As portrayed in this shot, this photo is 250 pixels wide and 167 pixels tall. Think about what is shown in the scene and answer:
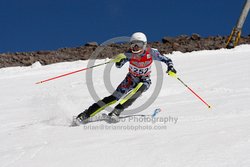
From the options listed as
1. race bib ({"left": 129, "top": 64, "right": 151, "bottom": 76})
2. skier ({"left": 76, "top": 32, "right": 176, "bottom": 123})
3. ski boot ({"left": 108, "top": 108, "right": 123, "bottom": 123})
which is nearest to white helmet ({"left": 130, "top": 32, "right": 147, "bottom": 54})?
skier ({"left": 76, "top": 32, "right": 176, "bottom": 123})

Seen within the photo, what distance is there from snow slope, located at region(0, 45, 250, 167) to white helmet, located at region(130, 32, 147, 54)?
1.21 m

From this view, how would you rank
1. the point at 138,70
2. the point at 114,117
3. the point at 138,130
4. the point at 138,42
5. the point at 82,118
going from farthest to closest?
1. the point at 138,70
2. the point at 138,42
3. the point at 82,118
4. the point at 114,117
5. the point at 138,130

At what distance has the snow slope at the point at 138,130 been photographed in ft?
12.3

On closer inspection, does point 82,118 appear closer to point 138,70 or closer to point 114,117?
point 114,117

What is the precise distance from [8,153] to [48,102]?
4.60 m

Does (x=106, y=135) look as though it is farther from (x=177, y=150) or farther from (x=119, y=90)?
(x=119, y=90)

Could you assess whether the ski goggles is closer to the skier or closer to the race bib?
the skier

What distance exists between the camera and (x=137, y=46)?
6.66m

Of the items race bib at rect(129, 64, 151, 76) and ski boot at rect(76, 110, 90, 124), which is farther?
race bib at rect(129, 64, 151, 76)

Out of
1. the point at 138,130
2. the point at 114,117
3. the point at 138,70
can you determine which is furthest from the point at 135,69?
the point at 138,130

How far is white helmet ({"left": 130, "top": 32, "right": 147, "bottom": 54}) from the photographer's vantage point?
6586mm

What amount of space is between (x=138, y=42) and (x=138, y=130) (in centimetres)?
199

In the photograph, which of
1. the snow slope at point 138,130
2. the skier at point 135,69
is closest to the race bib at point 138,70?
the skier at point 135,69

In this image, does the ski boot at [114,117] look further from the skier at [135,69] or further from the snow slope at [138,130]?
the skier at [135,69]
